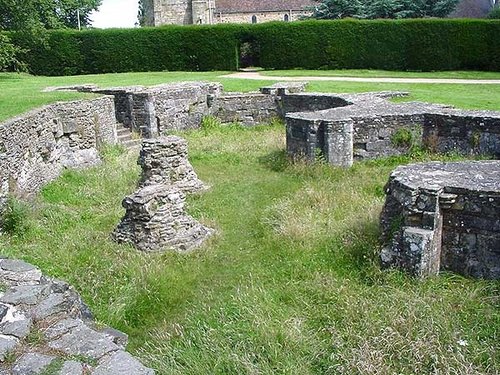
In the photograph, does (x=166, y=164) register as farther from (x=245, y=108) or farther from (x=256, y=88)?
(x=256, y=88)

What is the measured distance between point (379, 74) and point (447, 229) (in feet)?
64.1

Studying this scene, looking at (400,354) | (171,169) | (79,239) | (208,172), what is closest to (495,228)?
(400,354)

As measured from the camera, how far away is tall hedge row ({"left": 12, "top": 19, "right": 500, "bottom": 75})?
85.4ft

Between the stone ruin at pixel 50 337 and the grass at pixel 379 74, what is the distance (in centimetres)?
2144

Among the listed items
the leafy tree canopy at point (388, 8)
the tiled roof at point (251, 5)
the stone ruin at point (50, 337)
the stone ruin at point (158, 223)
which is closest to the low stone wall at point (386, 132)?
the stone ruin at point (158, 223)

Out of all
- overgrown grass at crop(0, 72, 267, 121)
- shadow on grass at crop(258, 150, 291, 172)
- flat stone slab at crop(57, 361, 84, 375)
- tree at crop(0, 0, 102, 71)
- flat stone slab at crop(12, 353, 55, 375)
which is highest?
tree at crop(0, 0, 102, 71)

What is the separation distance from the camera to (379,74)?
82.8 ft

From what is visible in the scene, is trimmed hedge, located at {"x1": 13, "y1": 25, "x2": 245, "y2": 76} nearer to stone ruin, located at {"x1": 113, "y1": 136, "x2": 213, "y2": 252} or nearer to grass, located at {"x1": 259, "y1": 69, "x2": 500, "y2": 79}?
grass, located at {"x1": 259, "y1": 69, "x2": 500, "y2": 79}

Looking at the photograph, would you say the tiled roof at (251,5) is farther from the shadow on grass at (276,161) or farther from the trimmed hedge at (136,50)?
the shadow on grass at (276,161)

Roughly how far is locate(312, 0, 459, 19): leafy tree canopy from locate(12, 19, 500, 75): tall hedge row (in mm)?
6398

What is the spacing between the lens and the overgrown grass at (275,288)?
5180 millimetres

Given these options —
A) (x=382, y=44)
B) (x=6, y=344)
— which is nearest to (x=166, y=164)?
(x=6, y=344)

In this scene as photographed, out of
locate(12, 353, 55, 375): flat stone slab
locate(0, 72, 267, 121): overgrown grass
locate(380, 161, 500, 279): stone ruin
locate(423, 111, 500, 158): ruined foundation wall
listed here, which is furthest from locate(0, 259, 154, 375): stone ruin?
locate(423, 111, 500, 158): ruined foundation wall

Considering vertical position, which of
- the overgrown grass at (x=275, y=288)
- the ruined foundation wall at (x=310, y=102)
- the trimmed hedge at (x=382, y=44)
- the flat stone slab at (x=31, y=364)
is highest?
the trimmed hedge at (x=382, y=44)
